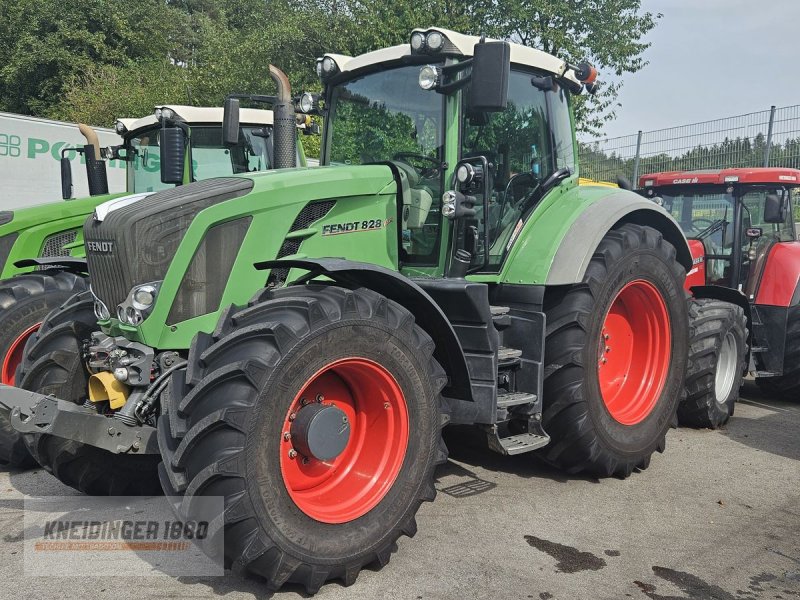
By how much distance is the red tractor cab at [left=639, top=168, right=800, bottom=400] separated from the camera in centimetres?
720

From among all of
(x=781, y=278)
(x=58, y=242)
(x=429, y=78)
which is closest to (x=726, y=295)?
A: (x=781, y=278)

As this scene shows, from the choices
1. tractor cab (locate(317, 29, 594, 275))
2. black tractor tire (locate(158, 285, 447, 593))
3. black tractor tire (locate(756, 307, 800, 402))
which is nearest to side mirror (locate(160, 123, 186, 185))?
tractor cab (locate(317, 29, 594, 275))

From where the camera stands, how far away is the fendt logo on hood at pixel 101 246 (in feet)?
12.0

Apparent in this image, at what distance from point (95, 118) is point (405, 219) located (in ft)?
67.0

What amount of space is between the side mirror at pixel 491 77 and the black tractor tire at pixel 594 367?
4.33 ft

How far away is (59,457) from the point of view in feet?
13.4

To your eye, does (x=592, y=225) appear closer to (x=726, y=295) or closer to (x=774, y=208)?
(x=726, y=295)

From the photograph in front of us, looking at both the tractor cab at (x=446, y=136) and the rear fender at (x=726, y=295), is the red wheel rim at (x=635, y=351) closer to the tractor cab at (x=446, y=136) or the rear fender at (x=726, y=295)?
the tractor cab at (x=446, y=136)

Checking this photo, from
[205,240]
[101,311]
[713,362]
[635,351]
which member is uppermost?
[205,240]

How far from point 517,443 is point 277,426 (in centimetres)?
168

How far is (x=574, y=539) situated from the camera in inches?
155

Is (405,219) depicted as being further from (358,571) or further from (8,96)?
(8,96)

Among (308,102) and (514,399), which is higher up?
(308,102)

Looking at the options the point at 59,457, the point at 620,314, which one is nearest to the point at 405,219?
the point at 620,314
